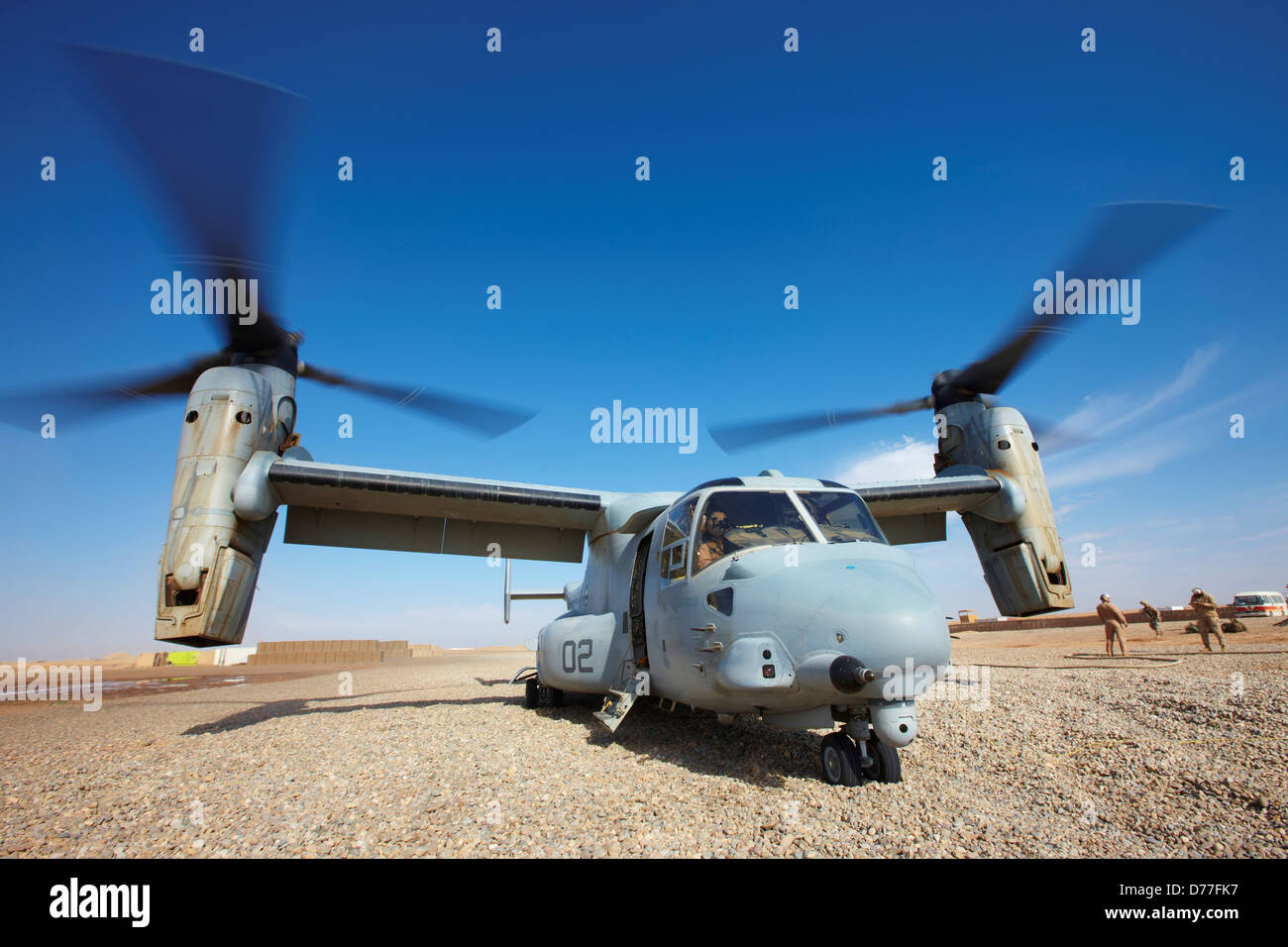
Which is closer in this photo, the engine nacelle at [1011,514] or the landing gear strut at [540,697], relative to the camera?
the engine nacelle at [1011,514]

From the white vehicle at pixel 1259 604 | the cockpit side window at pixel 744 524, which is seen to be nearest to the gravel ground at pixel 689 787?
the cockpit side window at pixel 744 524

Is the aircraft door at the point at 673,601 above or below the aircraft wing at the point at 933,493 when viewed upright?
below

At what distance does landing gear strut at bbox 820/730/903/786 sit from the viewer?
4.37m

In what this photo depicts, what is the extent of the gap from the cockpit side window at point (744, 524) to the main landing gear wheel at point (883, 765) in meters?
1.69

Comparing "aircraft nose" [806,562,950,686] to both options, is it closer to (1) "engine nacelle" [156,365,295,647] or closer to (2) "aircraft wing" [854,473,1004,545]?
(2) "aircraft wing" [854,473,1004,545]

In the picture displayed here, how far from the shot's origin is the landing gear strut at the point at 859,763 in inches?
172

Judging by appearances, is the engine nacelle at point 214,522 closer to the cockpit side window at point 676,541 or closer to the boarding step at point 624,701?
the boarding step at point 624,701

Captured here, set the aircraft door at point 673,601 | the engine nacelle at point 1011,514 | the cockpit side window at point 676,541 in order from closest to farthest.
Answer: the aircraft door at point 673,601 → the cockpit side window at point 676,541 → the engine nacelle at point 1011,514

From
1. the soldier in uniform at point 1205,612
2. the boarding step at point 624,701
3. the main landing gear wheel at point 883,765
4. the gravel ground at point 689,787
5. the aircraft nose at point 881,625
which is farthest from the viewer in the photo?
the soldier in uniform at point 1205,612

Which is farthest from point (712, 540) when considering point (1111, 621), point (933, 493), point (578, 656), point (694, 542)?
point (1111, 621)

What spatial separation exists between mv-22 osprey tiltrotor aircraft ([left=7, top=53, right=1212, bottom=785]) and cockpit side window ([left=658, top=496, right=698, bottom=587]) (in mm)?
26

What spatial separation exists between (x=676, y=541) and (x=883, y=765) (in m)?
2.60

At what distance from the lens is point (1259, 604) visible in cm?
3288
